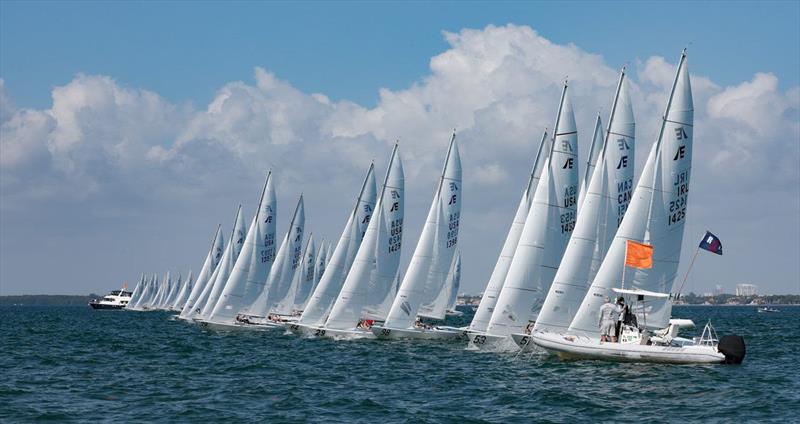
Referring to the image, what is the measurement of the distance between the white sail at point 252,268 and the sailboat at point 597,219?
82.7 feet

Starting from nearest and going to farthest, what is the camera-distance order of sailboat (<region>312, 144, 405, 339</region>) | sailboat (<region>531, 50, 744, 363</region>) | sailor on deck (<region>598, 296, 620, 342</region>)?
1. sailor on deck (<region>598, 296, 620, 342</region>)
2. sailboat (<region>531, 50, 744, 363</region>)
3. sailboat (<region>312, 144, 405, 339</region>)

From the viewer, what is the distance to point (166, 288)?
148 meters

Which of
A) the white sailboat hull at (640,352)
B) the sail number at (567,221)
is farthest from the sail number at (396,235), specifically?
the white sailboat hull at (640,352)

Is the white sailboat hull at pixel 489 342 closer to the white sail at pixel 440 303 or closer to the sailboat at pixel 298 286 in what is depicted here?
the white sail at pixel 440 303

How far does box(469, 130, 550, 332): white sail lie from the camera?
44844 mm

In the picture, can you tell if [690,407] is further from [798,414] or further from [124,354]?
[124,354]

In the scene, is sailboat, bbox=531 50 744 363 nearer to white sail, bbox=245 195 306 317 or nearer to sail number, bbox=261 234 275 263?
sail number, bbox=261 234 275 263

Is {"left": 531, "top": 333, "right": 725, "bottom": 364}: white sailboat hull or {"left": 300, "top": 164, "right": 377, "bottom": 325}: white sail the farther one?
{"left": 300, "top": 164, "right": 377, "bottom": 325}: white sail

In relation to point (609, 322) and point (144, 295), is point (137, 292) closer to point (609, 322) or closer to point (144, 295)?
point (144, 295)

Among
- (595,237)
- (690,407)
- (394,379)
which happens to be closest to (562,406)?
(690,407)

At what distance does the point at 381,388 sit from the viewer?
102ft

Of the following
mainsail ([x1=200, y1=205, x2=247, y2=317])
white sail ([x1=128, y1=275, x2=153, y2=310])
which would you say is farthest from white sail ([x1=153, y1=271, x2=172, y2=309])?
mainsail ([x1=200, y1=205, x2=247, y2=317])

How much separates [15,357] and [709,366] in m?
28.7

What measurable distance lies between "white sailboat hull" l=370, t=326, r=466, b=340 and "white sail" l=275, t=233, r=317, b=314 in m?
21.3
